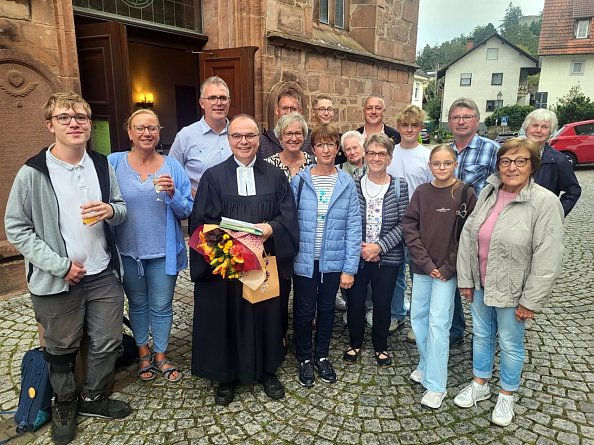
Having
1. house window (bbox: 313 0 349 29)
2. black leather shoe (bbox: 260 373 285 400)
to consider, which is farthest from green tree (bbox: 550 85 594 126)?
black leather shoe (bbox: 260 373 285 400)

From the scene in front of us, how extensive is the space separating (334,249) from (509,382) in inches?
58.6

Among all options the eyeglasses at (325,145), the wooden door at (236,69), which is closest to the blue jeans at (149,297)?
the eyeglasses at (325,145)

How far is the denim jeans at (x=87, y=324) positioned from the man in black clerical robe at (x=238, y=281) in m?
0.55

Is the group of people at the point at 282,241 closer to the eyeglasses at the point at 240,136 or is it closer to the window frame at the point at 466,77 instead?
the eyeglasses at the point at 240,136

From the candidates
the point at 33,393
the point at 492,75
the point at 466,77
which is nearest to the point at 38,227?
the point at 33,393

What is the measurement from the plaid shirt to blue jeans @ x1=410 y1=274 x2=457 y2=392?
885 mm

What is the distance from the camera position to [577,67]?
33.1 meters

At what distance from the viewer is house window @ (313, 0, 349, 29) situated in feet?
29.5

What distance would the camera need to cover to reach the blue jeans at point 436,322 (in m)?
3.11

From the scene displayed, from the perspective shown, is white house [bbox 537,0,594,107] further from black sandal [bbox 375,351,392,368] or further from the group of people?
black sandal [bbox 375,351,392,368]

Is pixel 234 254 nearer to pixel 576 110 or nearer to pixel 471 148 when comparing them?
pixel 471 148

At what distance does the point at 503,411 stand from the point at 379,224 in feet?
5.04

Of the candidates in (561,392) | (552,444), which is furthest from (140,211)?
(561,392)

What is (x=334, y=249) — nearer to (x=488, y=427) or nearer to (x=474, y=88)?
(x=488, y=427)
